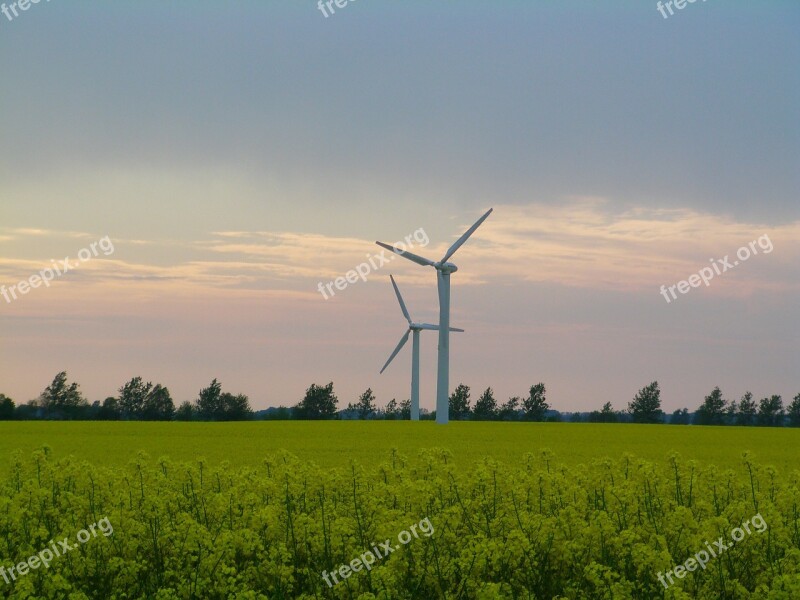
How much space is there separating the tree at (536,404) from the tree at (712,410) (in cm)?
2565

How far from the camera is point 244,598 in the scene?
1062cm

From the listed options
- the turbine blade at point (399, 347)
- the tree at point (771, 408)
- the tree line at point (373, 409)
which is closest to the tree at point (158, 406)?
the tree line at point (373, 409)

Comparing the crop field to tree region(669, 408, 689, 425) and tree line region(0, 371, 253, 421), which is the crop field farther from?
tree region(669, 408, 689, 425)

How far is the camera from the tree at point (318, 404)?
127 metres

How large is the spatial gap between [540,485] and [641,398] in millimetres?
141818

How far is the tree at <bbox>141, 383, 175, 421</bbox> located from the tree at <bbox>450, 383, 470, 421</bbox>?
48.4 metres

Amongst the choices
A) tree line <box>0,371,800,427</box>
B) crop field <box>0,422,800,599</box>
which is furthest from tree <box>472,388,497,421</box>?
crop field <box>0,422,800,599</box>

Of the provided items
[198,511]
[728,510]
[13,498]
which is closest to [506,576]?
[728,510]

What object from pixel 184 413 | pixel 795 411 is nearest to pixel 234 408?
pixel 184 413

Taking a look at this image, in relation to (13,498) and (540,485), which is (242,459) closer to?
(13,498)

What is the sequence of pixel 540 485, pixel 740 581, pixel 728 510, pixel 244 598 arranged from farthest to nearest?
1. pixel 540 485
2. pixel 728 510
3. pixel 740 581
4. pixel 244 598

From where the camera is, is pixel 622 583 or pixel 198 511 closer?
pixel 622 583

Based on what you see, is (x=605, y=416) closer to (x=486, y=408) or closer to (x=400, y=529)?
(x=486, y=408)

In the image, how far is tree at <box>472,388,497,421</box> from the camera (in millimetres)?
139550
